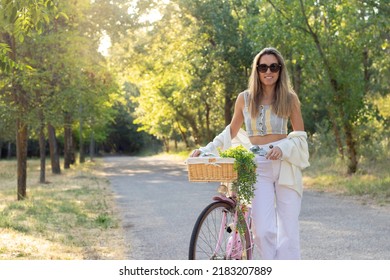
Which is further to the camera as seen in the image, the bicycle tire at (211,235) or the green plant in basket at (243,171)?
the green plant in basket at (243,171)

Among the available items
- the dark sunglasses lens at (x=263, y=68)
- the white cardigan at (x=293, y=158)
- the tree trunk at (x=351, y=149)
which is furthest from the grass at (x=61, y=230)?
the tree trunk at (x=351, y=149)

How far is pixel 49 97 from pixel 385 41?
9.13 m

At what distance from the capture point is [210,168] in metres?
4.92

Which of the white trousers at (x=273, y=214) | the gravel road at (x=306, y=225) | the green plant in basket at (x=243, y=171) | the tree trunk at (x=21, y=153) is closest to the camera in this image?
the green plant in basket at (x=243, y=171)

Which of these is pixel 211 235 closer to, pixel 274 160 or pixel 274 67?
pixel 274 160

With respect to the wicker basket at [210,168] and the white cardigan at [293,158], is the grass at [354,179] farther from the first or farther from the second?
the wicker basket at [210,168]

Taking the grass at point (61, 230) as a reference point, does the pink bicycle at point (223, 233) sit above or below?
above

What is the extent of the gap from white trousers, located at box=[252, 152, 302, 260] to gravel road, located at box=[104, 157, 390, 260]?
7.09ft

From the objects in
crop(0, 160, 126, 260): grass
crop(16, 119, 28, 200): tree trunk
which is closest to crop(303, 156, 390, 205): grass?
crop(0, 160, 126, 260): grass

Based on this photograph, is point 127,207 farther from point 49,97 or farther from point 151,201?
point 49,97

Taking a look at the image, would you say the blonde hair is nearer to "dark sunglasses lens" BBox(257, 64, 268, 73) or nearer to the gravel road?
"dark sunglasses lens" BBox(257, 64, 268, 73)

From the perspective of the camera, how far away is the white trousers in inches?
205

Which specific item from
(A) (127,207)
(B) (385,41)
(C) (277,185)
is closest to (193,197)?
(A) (127,207)

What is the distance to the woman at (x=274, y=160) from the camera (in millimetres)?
5203
